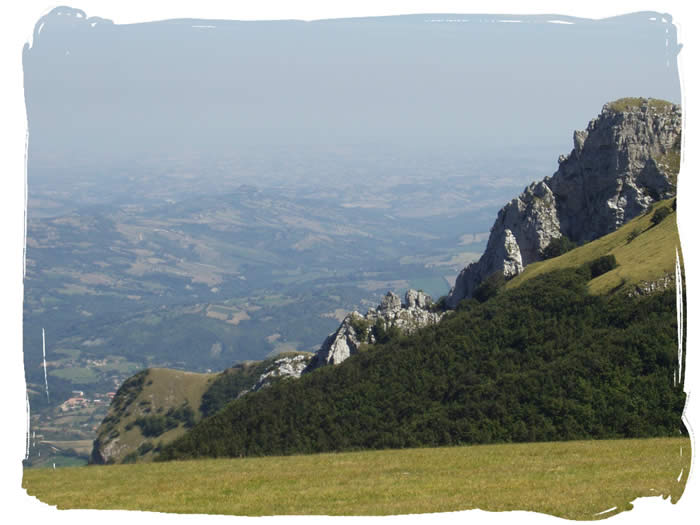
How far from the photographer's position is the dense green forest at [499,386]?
31406 mm

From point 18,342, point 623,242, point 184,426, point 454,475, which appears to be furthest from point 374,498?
point 184,426

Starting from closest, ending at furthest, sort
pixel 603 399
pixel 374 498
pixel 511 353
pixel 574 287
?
pixel 374 498, pixel 603 399, pixel 511 353, pixel 574 287

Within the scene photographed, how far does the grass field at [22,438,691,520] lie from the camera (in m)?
14.5

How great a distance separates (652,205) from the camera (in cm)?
7231

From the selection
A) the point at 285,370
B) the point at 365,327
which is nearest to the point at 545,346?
the point at 365,327

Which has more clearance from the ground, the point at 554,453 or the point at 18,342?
the point at 18,342

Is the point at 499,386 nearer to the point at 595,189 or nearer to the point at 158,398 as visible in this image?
the point at 595,189

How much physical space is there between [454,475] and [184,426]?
10289 centimetres

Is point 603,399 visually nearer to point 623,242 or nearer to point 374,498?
point 374,498

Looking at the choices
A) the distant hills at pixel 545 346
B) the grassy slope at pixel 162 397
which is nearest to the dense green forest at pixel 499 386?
the distant hills at pixel 545 346

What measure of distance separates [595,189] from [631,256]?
3207cm

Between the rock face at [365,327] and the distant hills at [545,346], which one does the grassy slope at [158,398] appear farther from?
the distant hills at [545,346]

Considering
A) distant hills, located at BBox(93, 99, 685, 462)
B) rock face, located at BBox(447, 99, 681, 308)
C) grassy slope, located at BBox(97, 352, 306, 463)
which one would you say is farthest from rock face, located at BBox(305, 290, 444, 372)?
grassy slope, located at BBox(97, 352, 306, 463)

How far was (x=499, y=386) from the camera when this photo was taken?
39.5 m
